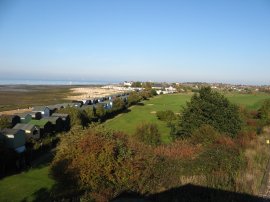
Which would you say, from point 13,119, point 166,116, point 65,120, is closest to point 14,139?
point 13,119

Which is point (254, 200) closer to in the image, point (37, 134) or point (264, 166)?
point (264, 166)

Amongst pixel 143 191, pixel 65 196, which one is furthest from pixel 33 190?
pixel 143 191

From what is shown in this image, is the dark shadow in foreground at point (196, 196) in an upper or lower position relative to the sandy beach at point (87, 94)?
upper

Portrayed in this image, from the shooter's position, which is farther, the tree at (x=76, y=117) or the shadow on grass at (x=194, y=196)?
the tree at (x=76, y=117)

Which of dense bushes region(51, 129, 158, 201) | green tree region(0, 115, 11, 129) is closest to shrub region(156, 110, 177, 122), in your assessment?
green tree region(0, 115, 11, 129)

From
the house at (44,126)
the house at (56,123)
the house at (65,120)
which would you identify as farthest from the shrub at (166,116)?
the house at (44,126)

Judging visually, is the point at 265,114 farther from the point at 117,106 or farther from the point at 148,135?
the point at 148,135

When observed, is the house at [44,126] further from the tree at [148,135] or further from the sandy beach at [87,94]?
the sandy beach at [87,94]
